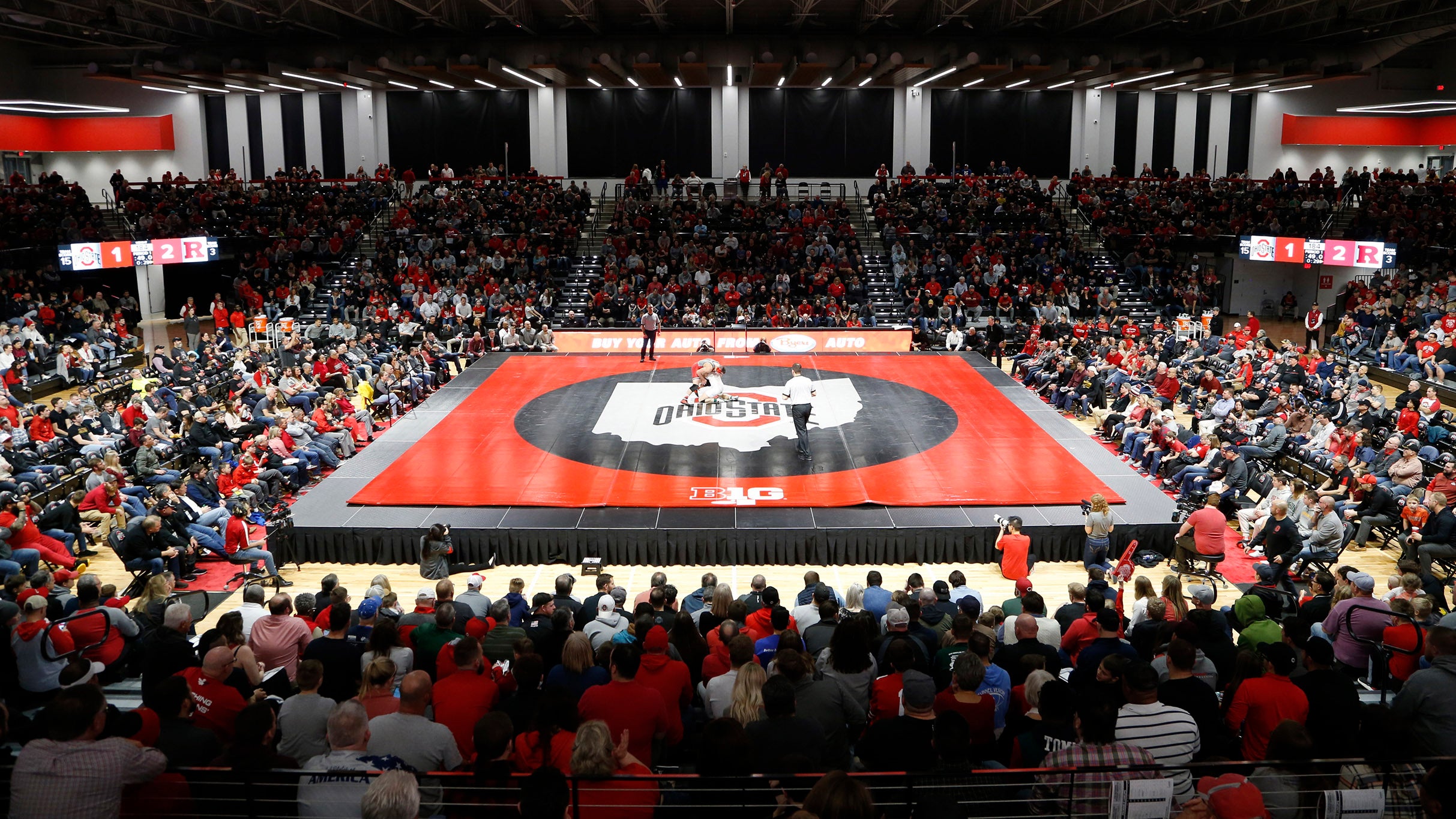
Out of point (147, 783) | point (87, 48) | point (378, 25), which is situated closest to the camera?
point (147, 783)

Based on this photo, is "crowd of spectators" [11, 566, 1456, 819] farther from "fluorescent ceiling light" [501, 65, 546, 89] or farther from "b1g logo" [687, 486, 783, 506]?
Answer: "fluorescent ceiling light" [501, 65, 546, 89]

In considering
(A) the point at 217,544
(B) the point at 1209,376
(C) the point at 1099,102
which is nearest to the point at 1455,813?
(A) the point at 217,544

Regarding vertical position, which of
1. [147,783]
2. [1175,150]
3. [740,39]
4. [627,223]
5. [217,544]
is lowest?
[217,544]

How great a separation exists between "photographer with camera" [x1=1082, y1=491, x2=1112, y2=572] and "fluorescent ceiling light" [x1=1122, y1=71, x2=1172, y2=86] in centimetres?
2086

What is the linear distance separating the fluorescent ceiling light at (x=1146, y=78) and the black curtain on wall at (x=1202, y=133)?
6.50 m

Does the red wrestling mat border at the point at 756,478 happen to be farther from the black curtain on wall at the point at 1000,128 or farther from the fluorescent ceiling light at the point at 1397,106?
the fluorescent ceiling light at the point at 1397,106

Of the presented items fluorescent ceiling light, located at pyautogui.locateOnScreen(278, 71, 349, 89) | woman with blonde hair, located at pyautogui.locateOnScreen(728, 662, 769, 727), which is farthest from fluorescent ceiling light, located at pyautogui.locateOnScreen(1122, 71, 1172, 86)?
woman with blonde hair, located at pyautogui.locateOnScreen(728, 662, 769, 727)

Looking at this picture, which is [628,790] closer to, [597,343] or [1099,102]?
[597,343]

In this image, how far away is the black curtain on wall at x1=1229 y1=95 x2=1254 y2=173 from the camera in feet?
134

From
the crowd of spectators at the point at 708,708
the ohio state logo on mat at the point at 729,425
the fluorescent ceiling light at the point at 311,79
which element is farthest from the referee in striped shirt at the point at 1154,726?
the fluorescent ceiling light at the point at 311,79

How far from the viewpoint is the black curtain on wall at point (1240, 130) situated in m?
40.8

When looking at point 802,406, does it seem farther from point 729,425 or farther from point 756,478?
point 729,425

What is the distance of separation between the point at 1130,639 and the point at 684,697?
11.6 feet

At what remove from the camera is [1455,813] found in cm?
423
